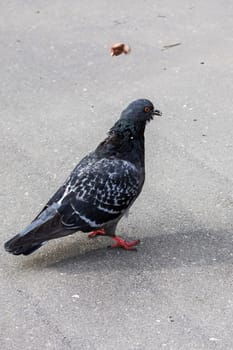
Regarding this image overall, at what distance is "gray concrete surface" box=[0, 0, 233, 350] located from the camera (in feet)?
17.7

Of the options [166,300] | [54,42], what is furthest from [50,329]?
[54,42]

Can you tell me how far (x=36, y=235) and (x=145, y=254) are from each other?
2.67 feet

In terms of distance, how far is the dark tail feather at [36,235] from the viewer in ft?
18.9

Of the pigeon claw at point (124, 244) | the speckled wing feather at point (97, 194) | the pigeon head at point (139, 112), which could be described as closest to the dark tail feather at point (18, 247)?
the speckled wing feather at point (97, 194)

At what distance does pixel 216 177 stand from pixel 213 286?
4.84ft

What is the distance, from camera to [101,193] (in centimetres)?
593

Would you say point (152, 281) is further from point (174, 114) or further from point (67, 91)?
point (67, 91)

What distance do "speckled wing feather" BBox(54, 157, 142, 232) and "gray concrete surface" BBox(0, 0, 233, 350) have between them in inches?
12.4

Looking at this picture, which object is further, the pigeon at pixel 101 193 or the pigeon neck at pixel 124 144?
the pigeon neck at pixel 124 144

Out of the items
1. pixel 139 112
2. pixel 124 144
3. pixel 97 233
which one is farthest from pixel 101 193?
pixel 139 112

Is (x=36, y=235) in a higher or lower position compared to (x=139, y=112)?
lower

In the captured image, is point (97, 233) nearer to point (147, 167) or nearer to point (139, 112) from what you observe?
point (139, 112)

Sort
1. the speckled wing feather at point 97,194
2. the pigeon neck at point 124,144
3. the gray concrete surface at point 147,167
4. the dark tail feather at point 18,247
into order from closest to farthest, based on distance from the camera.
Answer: the gray concrete surface at point 147,167 → the dark tail feather at point 18,247 → the speckled wing feather at point 97,194 → the pigeon neck at point 124,144

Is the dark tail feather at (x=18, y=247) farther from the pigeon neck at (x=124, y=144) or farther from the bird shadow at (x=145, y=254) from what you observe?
the pigeon neck at (x=124, y=144)
